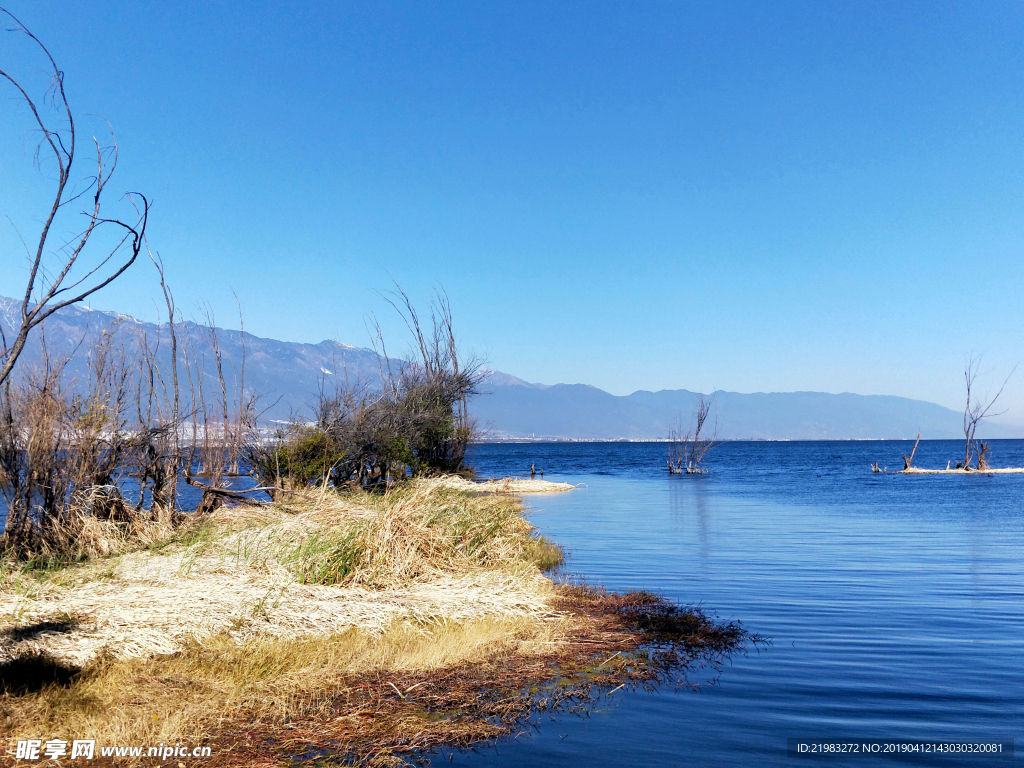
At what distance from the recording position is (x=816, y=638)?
9156 millimetres

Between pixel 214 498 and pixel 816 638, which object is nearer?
pixel 816 638

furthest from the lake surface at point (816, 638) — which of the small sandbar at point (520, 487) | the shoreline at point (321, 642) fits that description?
the small sandbar at point (520, 487)

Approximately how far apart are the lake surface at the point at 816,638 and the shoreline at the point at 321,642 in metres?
0.66

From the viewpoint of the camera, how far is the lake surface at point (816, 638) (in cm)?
581

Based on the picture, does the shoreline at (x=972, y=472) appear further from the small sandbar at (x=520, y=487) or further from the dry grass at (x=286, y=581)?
the dry grass at (x=286, y=581)

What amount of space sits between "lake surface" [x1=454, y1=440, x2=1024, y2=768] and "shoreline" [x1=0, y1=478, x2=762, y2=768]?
663 mm

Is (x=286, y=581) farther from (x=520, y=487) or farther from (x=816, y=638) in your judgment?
(x=520, y=487)

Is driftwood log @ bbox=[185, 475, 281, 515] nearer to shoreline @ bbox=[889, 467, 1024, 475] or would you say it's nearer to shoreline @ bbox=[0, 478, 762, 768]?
shoreline @ bbox=[0, 478, 762, 768]

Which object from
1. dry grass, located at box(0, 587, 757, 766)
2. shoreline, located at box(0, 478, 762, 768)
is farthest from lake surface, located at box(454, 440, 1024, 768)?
shoreline, located at box(0, 478, 762, 768)

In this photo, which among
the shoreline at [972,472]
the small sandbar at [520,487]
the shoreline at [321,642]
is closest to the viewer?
the shoreline at [321,642]

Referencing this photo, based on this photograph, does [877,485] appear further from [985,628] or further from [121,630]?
[121,630]

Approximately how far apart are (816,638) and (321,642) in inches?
250

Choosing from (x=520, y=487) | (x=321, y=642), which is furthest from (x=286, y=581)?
(x=520, y=487)

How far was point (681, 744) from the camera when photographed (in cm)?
573
